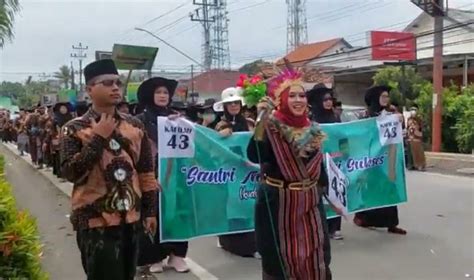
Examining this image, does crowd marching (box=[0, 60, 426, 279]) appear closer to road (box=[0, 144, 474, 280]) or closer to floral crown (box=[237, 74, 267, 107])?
floral crown (box=[237, 74, 267, 107])

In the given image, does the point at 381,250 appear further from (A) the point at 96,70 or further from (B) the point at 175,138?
(A) the point at 96,70

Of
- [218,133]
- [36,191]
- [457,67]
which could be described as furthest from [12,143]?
[218,133]

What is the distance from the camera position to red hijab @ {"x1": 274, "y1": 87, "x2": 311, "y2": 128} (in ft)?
12.8

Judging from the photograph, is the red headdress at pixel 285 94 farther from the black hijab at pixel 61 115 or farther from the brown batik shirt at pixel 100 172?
the black hijab at pixel 61 115

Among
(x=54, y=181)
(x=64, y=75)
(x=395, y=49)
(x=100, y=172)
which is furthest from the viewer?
(x=64, y=75)

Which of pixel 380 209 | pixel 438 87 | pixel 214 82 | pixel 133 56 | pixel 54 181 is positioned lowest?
pixel 54 181

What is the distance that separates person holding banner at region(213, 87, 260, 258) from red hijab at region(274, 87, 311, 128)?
221cm

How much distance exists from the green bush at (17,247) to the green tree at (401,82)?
22567 millimetres

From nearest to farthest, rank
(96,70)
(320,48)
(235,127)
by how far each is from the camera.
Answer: (96,70) → (235,127) → (320,48)

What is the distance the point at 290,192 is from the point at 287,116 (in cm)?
50

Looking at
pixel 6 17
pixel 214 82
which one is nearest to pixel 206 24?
pixel 214 82

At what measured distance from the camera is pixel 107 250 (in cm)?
330

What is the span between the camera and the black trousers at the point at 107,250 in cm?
329

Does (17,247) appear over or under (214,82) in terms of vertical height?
under
